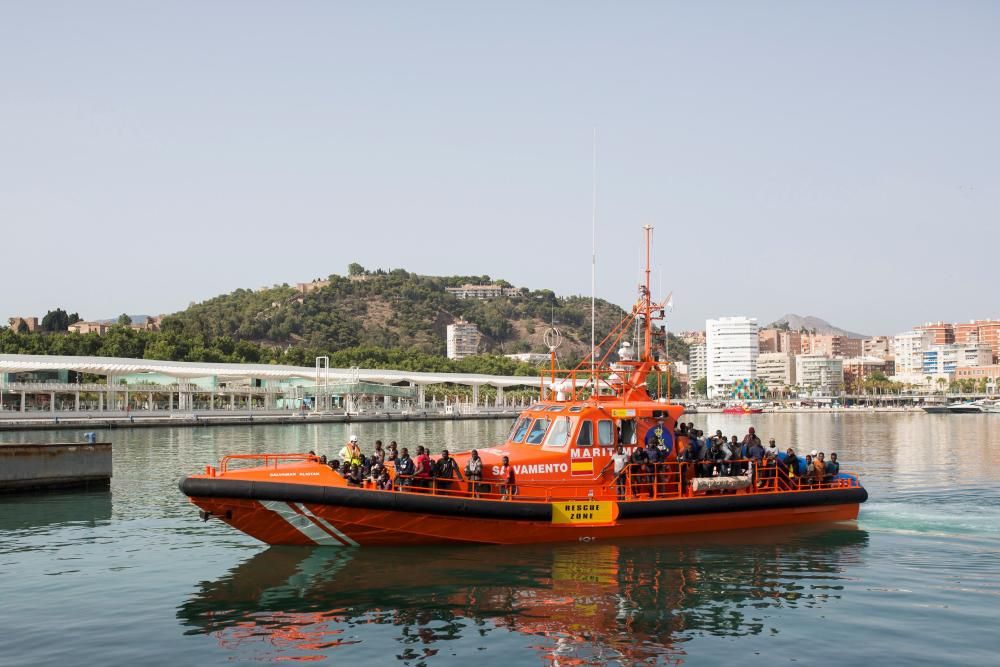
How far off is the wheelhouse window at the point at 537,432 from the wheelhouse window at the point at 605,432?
97cm

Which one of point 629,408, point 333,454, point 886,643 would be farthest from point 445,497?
point 333,454

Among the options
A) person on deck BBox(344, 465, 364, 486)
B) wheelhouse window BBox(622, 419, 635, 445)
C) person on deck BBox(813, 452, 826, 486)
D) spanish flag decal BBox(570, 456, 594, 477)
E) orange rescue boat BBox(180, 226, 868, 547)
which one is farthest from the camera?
person on deck BBox(813, 452, 826, 486)

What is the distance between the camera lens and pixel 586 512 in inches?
652

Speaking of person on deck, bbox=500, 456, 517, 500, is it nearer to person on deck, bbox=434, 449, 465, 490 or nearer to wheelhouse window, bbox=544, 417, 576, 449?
person on deck, bbox=434, 449, 465, 490

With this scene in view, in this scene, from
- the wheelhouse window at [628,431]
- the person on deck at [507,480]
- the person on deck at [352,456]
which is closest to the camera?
the person on deck at [352,456]

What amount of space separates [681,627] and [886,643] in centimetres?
248

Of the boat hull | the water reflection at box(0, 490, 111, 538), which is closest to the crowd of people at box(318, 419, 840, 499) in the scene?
the boat hull

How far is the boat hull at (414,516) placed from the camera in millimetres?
15188

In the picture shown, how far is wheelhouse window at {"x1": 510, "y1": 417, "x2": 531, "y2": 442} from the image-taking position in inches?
690

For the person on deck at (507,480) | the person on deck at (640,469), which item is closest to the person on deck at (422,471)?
the person on deck at (507,480)

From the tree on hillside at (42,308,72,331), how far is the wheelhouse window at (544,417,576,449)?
523ft

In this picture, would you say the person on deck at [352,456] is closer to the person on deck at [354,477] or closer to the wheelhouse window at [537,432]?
the person on deck at [354,477]

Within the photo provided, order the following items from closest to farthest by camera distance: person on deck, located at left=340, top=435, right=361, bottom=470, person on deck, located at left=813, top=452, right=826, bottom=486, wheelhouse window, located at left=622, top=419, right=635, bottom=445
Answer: person on deck, located at left=340, top=435, right=361, bottom=470 → wheelhouse window, located at left=622, top=419, right=635, bottom=445 → person on deck, located at left=813, top=452, right=826, bottom=486

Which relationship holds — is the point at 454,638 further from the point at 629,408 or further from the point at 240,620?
the point at 629,408
